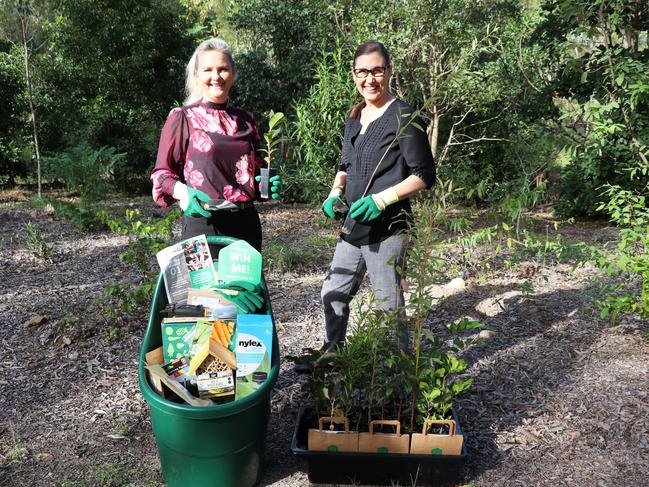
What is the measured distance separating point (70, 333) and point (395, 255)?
2424 mm

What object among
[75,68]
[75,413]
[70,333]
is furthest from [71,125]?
[75,413]

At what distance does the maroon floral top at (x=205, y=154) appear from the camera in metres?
2.42

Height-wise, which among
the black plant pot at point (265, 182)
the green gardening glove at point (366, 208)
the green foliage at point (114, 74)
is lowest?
the green gardening glove at point (366, 208)

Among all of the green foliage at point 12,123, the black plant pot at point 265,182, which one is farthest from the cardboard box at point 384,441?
the green foliage at point 12,123

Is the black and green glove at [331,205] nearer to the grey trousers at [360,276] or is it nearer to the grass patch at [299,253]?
the grey trousers at [360,276]

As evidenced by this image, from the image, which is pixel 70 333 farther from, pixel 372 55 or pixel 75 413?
pixel 372 55

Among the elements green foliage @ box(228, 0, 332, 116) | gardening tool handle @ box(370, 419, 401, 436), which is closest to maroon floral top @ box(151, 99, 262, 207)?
gardening tool handle @ box(370, 419, 401, 436)

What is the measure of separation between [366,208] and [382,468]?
3.50ft

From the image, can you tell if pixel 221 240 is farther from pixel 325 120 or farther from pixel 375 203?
pixel 325 120

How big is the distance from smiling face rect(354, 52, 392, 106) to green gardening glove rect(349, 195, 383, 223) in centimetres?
46

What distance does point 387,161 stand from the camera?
2328mm

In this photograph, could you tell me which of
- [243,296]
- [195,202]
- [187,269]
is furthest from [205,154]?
[243,296]

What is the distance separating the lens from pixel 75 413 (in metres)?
2.80

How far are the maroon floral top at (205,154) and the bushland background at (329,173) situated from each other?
0.89 meters
